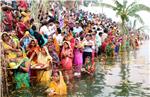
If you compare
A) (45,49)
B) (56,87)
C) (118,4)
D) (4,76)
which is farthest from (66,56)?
(118,4)

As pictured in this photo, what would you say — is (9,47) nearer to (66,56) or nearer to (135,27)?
(66,56)

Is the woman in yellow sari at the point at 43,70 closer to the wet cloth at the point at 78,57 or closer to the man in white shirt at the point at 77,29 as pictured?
the wet cloth at the point at 78,57

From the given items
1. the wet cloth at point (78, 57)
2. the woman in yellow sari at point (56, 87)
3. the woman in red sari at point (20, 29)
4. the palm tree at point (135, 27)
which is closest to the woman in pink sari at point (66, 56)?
the wet cloth at point (78, 57)

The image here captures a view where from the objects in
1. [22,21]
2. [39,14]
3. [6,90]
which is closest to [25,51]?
[6,90]

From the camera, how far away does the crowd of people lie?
11.0 metres

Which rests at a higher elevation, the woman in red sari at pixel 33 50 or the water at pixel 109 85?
the woman in red sari at pixel 33 50

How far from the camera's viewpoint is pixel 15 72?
10.9 meters

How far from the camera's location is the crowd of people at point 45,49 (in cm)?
1096

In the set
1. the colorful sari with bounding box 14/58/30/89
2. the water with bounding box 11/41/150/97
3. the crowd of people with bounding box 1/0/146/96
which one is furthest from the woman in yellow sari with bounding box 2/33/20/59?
the water with bounding box 11/41/150/97

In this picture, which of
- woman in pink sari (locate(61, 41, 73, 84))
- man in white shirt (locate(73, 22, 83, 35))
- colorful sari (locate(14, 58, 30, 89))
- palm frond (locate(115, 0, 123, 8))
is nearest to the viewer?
colorful sari (locate(14, 58, 30, 89))

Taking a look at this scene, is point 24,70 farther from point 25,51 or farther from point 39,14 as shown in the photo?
point 39,14

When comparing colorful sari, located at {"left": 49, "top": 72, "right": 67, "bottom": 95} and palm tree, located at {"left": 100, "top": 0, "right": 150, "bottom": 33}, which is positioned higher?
palm tree, located at {"left": 100, "top": 0, "right": 150, "bottom": 33}

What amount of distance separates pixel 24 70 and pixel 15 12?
4.48m

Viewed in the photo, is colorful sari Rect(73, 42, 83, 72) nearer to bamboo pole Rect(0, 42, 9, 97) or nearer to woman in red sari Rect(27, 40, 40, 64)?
woman in red sari Rect(27, 40, 40, 64)
